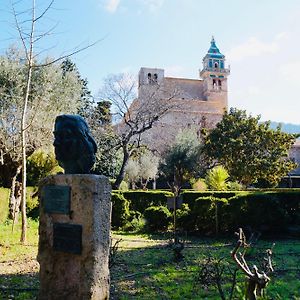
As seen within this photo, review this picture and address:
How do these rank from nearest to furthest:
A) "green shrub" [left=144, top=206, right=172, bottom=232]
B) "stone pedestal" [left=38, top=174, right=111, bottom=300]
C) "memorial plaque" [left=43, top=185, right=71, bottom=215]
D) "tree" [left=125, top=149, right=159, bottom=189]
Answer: "stone pedestal" [left=38, top=174, right=111, bottom=300] < "memorial plaque" [left=43, top=185, right=71, bottom=215] < "green shrub" [left=144, top=206, right=172, bottom=232] < "tree" [left=125, top=149, right=159, bottom=189]

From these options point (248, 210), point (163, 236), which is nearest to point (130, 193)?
point (163, 236)

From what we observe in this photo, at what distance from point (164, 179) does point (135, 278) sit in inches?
988

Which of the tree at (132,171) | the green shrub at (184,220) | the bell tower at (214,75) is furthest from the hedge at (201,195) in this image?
the bell tower at (214,75)

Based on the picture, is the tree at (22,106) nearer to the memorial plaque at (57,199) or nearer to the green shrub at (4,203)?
the green shrub at (4,203)

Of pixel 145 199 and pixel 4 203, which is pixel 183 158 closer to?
pixel 145 199

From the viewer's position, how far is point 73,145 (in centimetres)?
436

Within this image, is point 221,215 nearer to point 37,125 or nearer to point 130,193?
point 130,193

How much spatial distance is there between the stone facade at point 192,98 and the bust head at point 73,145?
2031 centimetres

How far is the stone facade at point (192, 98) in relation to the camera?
1164 inches

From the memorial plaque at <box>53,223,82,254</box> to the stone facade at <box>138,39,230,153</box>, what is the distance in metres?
20.7

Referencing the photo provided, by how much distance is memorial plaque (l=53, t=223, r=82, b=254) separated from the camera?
404cm

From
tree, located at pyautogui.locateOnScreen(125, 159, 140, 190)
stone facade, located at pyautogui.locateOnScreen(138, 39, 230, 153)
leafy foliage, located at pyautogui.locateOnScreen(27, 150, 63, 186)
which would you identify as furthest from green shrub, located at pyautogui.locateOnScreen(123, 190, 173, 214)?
tree, located at pyautogui.locateOnScreen(125, 159, 140, 190)

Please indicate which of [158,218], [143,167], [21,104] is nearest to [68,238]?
[158,218]

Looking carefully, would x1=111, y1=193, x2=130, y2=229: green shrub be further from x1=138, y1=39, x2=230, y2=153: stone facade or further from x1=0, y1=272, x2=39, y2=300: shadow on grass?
x1=138, y1=39, x2=230, y2=153: stone facade
